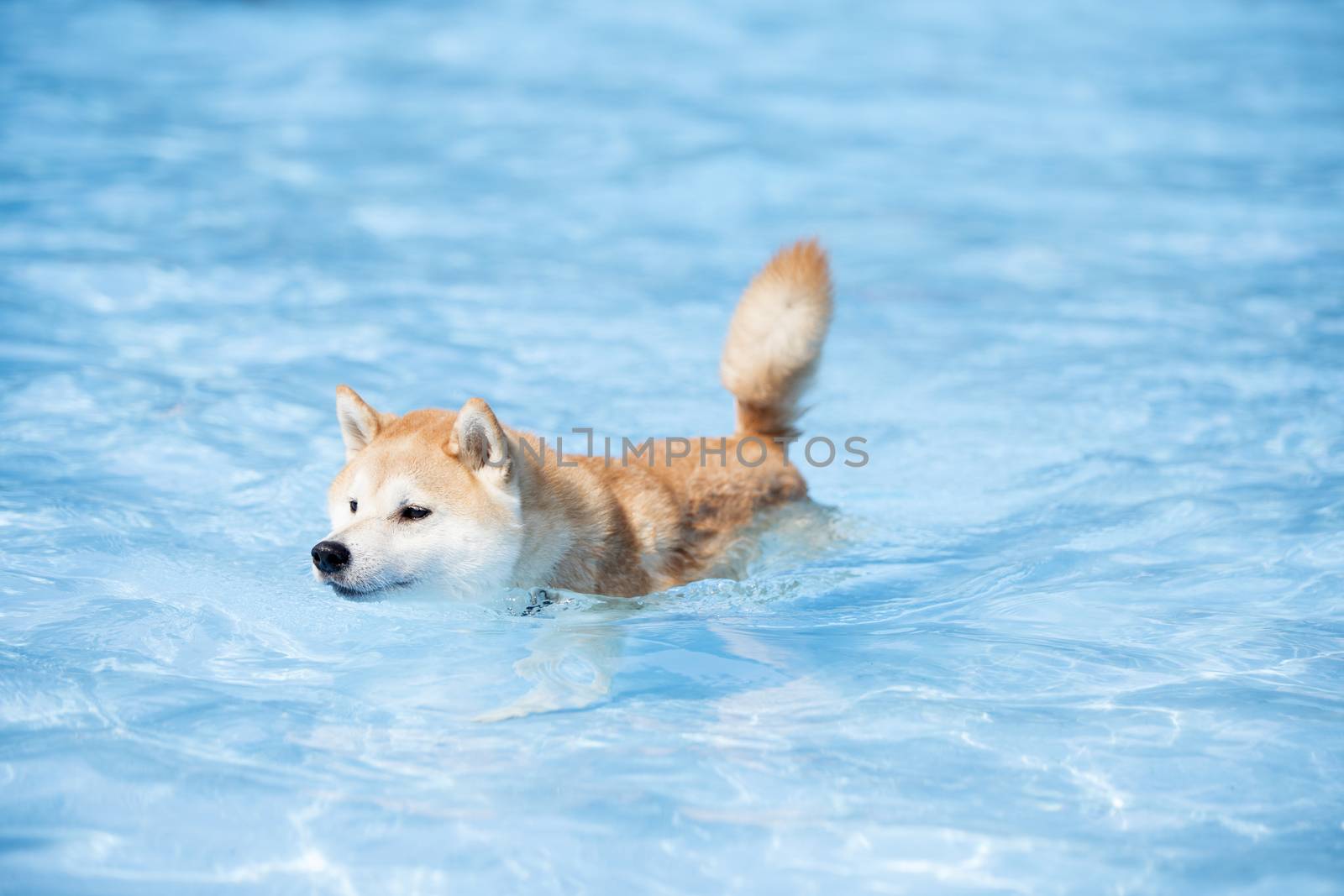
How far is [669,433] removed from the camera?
6.21 m

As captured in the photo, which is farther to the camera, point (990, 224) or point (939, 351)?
point (990, 224)

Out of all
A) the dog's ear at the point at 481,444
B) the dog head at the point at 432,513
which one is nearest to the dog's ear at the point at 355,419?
the dog head at the point at 432,513

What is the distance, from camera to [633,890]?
3012 millimetres

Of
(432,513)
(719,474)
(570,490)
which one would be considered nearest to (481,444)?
(432,513)

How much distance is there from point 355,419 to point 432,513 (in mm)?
505

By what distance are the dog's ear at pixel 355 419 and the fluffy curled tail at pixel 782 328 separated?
1.35 meters

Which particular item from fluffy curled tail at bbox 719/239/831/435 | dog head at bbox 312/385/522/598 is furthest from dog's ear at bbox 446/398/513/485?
fluffy curled tail at bbox 719/239/831/435

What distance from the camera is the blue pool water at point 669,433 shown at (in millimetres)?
3205

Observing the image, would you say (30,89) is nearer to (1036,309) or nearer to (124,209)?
(124,209)

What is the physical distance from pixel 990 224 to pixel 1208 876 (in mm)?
6954

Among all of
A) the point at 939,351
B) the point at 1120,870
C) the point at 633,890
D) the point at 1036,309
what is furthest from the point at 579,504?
the point at 1036,309

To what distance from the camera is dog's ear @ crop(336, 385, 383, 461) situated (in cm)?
409

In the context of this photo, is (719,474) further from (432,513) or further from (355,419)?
(355,419)

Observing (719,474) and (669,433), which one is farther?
(669,433)
